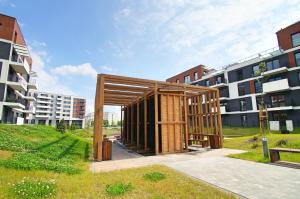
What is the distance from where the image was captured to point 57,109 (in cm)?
7638

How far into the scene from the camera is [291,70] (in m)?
22.0

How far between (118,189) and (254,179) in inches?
164

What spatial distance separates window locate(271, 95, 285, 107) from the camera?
22797 millimetres

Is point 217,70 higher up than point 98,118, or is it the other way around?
point 217,70

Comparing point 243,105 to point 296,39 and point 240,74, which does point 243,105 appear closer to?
point 240,74

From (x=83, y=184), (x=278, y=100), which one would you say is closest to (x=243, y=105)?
(x=278, y=100)

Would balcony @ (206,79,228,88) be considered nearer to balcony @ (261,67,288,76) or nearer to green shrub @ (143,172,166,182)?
balcony @ (261,67,288,76)

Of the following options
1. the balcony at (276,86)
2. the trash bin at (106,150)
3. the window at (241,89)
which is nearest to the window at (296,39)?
the balcony at (276,86)

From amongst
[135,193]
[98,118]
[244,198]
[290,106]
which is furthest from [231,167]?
[290,106]

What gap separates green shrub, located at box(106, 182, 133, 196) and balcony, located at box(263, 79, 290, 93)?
25809 millimetres

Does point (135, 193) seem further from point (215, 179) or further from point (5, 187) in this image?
point (5, 187)

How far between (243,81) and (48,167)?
30353mm

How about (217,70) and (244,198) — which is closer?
(244,198)

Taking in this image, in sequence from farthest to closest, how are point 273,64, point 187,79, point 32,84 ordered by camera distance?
point 187,79, point 32,84, point 273,64
